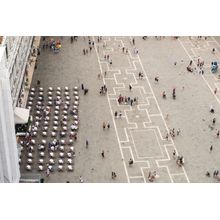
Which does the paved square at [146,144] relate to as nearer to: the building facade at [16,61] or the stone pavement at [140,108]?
the stone pavement at [140,108]

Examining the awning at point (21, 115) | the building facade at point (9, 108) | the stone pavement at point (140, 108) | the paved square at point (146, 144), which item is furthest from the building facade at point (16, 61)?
the paved square at point (146, 144)

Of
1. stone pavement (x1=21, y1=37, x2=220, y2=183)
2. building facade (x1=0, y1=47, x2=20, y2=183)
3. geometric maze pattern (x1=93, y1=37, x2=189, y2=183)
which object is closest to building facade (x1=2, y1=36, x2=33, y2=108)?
stone pavement (x1=21, y1=37, x2=220, y2=183)

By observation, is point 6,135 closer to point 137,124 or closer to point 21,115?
point 21,115

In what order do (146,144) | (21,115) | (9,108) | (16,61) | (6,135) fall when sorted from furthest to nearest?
1. (16,61)
2. (21,115)
3. (146,144)
4. (6,135)
5. (9,108)

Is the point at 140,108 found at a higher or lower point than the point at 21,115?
lower

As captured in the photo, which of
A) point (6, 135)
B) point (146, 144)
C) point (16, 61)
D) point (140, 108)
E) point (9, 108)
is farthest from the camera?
point (140, 108)

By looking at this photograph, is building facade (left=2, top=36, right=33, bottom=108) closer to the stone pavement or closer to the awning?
the awning

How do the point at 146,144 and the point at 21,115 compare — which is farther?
the point at 21,115

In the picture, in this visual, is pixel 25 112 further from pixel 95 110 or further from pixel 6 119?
pixel 6 119

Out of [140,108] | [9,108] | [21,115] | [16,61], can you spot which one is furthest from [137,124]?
[9,108]
